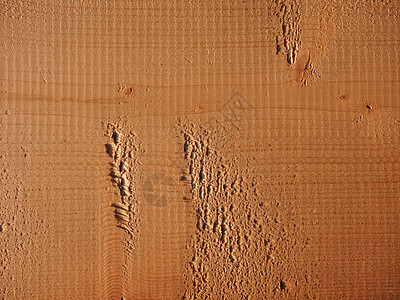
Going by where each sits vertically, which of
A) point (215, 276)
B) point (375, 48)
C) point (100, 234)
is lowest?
point (215, 276)

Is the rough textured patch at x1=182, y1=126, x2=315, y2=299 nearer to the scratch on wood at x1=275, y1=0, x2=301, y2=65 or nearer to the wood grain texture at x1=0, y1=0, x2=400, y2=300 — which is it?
the wood grain texture at x1=0, y1=0, x2=400, y2=300

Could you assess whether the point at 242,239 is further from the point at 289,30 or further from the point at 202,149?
the point at 289,30

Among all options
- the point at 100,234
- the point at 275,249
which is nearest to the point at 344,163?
the point at 275,249

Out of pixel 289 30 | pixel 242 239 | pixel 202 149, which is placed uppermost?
pixel 289 30

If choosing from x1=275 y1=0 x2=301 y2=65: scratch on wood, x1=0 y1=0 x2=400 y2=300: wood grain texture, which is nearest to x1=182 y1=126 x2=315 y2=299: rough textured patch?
x1=0 y1=0 x2=400 y2=300: wood grain texture

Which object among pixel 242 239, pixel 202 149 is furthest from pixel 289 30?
pixel 242 239

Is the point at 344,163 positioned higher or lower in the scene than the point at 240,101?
lower

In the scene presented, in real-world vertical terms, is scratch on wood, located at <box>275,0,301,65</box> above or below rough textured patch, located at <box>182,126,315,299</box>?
above

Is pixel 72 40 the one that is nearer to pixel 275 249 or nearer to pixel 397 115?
pixel 275 249

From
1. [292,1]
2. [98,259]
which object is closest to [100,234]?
[98,259]

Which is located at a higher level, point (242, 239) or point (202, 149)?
point (202, 149)

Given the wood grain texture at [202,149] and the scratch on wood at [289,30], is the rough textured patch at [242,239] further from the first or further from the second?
the scratch on wood at [289,30]
